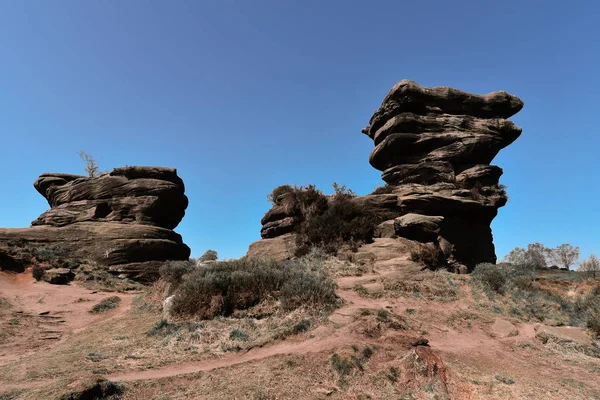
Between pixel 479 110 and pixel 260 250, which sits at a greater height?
pixel 479 110

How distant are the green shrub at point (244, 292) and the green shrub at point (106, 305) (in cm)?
722

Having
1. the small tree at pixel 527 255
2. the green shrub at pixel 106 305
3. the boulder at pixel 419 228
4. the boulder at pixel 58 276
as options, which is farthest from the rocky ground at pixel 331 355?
the small tree at pixel 527 255

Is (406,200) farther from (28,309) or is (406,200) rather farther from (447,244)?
(28,309)

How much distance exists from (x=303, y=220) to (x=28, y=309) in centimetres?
1723

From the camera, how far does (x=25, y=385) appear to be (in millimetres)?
6754

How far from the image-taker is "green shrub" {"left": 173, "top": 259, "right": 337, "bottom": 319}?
11.7m

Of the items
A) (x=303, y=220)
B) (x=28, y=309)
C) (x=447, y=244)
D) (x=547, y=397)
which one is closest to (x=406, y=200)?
(x=447, y=244)

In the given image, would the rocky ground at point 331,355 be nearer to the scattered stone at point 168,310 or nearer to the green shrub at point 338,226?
the scattered stone at point 168,310

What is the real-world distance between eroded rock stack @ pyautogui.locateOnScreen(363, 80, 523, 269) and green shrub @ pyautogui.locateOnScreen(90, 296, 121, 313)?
18.5 metres

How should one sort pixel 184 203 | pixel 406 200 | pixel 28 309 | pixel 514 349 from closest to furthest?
pixel 514 349, pixel 28 309, pixel 406 200, pixel 184 203

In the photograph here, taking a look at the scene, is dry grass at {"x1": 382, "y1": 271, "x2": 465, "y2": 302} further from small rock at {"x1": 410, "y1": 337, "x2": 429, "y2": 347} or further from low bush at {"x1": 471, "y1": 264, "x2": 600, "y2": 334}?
small rock at {"x1": 410, "y1": 337, "x2": 429, "y2": 347}

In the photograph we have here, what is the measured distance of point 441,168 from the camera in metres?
26.0

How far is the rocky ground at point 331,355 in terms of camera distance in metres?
6.84

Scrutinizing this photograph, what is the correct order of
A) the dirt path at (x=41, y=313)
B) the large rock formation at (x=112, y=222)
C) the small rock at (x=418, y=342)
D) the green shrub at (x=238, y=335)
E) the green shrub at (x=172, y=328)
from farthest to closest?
the large rock formation at (x=112, y=222) < the dirt path at (x=41, y=313) < the green shrub at (x=172, y=328) < the green shrub at (x=238, y=335) < the small rock at (x=418, y=342)
